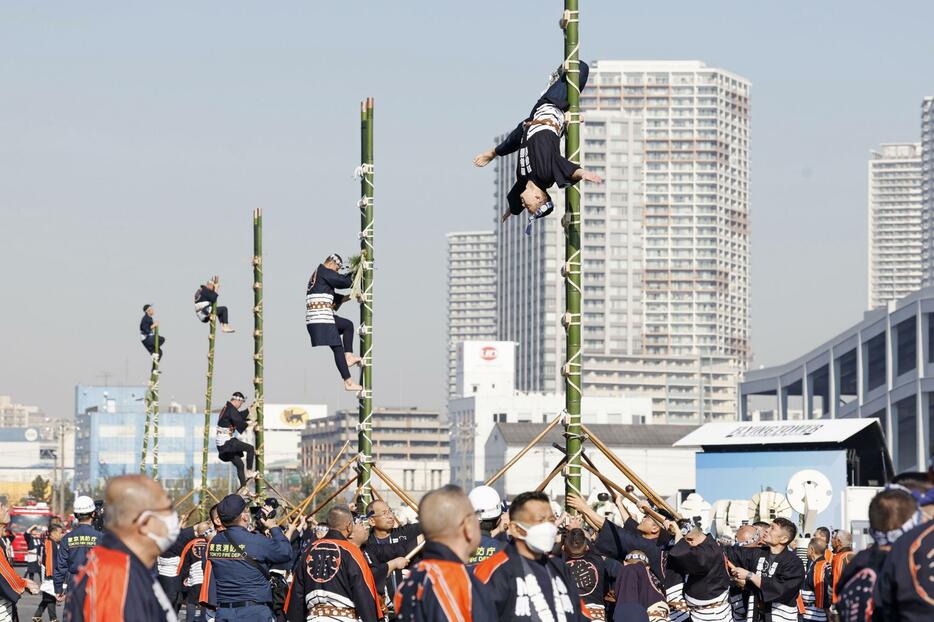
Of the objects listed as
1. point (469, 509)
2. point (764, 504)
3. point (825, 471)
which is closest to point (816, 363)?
point (825, 471)

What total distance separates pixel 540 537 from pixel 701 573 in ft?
20.4

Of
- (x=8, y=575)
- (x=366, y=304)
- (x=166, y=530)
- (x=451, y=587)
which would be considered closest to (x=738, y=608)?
(x=366, y=304)

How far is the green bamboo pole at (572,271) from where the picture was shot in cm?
1470

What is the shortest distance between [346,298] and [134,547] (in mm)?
14548

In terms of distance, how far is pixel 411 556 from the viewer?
43.9ft

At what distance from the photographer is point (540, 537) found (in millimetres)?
8422

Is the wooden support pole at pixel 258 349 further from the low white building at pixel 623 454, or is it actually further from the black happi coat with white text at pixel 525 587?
the low white building at pixel 623 454

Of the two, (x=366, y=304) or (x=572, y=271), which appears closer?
(x=572, y=271)

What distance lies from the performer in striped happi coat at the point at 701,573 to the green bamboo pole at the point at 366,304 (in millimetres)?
6774

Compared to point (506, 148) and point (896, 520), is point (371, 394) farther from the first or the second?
point (896, 520)

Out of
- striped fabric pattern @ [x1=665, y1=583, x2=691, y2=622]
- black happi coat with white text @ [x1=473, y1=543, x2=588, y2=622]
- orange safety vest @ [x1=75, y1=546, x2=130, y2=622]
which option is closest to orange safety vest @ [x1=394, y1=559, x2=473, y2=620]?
black happi coat with white text @ [x1=473, y1=543, x2=588, y2=622]

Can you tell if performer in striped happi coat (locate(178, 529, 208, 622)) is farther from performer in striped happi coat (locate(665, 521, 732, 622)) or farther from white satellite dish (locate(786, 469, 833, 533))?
white satellite dish (locate(786, 469, 833, 533))

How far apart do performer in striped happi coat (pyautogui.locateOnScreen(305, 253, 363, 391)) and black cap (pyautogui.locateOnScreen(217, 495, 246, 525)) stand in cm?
714

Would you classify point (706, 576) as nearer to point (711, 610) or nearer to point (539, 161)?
point (711, 610)
